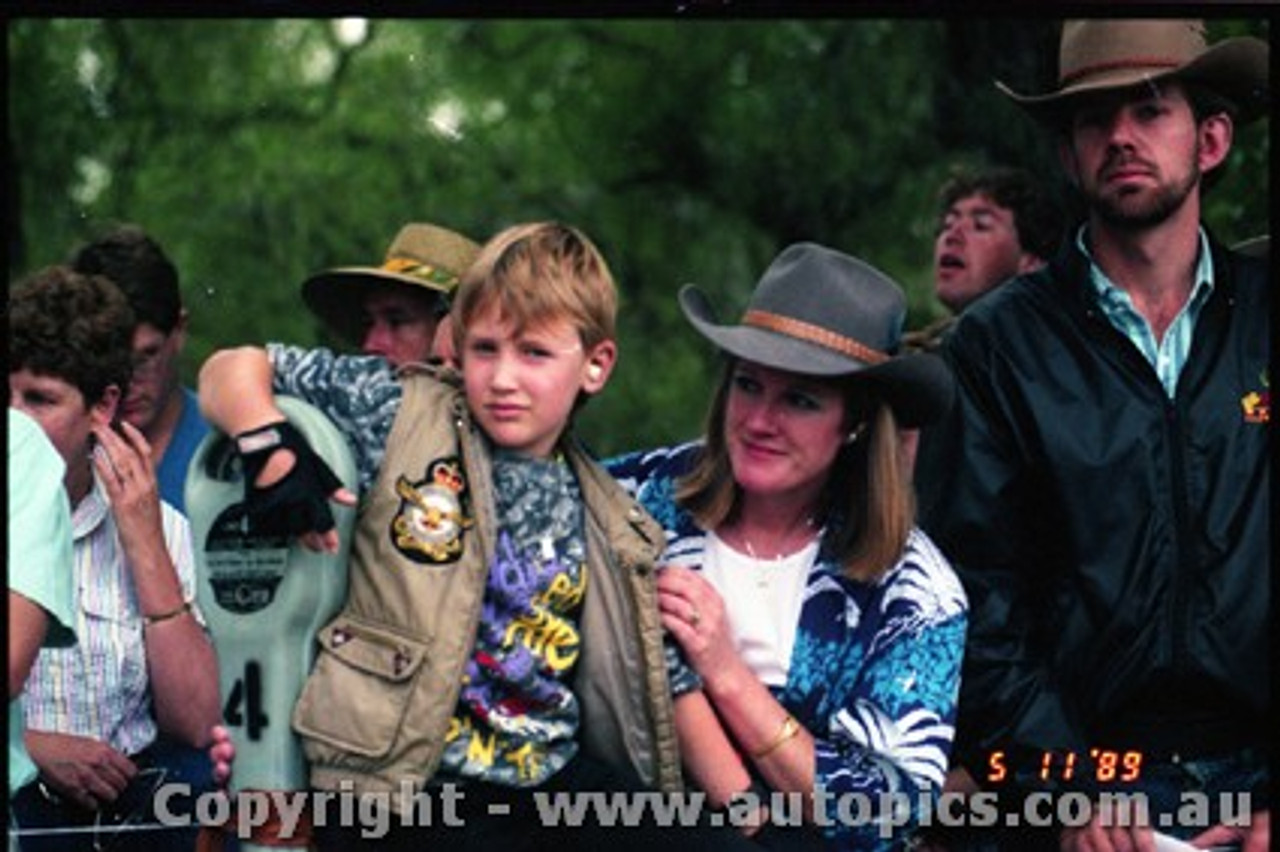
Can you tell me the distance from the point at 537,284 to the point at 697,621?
0.56 meters

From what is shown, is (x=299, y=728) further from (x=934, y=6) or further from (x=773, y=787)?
(x=934, y=6)

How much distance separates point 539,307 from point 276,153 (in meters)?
7.64

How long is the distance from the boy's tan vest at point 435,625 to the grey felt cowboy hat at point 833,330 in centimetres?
37

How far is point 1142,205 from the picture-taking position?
476 centimetres

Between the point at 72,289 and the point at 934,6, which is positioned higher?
the point at 934,6

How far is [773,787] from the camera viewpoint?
4.41 meters

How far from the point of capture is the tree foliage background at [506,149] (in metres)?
10.3

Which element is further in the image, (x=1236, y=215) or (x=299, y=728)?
(x=1236, y=215)

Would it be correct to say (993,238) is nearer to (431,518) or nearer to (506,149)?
(431,518)

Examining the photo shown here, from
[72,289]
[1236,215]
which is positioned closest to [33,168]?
[1236,215]

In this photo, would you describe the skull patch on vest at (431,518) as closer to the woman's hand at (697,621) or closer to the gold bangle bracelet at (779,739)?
the woman's hand at (697,621)

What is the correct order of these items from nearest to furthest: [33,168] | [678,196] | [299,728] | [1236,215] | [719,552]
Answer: [299,728], [719,552], [1236,215], [33,168], [678,196]

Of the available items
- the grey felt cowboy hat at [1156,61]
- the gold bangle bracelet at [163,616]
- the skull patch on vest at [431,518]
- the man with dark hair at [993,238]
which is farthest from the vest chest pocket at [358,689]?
the man with dark hair at [993,238]

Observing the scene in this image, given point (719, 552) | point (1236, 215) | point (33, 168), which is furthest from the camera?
point (33, 168)
